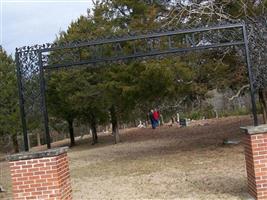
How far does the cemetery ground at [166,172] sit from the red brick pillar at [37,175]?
104 inches

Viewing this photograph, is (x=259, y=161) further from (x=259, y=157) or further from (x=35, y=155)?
(x=35, y=155)

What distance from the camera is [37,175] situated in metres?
8.19

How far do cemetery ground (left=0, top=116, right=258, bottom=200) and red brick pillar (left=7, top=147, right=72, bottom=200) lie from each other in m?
2.63

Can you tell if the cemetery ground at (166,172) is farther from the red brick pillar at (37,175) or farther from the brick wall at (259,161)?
the red brick pillar at (37,175)

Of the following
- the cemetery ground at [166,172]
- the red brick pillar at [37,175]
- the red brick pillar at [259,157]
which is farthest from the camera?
the cemetery ground at [166,172]

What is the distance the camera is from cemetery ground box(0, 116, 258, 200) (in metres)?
10.6

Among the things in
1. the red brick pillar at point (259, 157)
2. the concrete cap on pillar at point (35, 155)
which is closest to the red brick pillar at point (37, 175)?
the concrete cap on pillar at point (35, 155)

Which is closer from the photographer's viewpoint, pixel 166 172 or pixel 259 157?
pixel 259 157

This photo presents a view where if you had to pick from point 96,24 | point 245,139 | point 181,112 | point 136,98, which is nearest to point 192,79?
point 136,98

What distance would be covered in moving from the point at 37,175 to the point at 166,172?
621 centimetres

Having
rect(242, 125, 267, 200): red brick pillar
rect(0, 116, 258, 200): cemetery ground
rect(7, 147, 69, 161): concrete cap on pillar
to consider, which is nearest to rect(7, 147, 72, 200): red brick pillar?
rect(7, 147, 69, 161): concrete cap on pillar

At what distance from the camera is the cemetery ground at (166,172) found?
1055 cm

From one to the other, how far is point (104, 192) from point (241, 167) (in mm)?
3762

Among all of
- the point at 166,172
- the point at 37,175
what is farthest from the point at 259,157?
the point at 166,172
